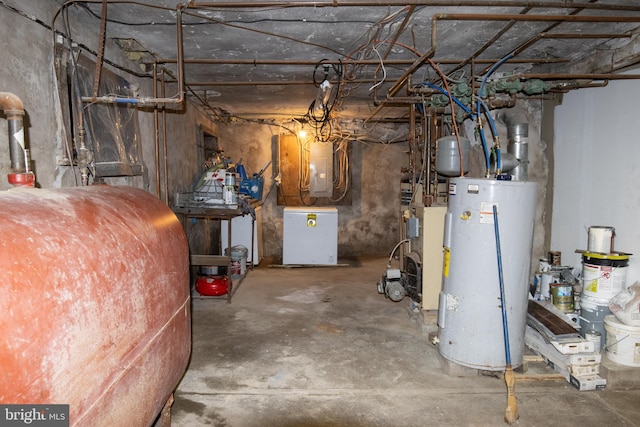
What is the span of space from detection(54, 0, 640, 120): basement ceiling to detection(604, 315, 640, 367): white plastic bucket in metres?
1.87

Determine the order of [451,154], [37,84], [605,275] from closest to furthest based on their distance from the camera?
[37,84], [605,275], [451,154]

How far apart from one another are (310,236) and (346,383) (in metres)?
3.69

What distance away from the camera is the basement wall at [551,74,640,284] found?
9.84 feet

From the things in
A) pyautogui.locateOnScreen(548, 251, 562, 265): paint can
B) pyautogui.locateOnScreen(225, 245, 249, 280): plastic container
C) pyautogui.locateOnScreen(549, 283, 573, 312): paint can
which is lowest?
pyautogui.locateOnScreen(225, 245, 249, 280): plastic container

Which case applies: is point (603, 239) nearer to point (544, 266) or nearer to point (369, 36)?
point (544, 266)

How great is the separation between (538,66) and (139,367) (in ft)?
13.7

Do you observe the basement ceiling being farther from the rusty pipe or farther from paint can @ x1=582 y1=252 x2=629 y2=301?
paint can @ x1=582 y1=252 x2=629 y2=301

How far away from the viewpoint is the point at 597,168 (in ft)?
11.0

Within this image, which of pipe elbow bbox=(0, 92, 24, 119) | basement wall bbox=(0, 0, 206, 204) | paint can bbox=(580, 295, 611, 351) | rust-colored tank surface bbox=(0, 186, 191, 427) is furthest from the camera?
paint can bbox=(580, 295, 611, 351)

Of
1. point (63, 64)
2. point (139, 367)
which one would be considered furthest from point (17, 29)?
point (139, 367)

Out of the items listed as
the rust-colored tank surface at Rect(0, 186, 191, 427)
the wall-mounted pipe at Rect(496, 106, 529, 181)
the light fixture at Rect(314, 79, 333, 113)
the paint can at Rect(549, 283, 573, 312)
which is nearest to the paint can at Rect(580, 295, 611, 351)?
the paint can at Rect(549, 283, 573, 312)

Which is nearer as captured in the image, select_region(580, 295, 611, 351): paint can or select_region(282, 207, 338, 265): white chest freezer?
select_region(580, 295, 611, 351): paint can

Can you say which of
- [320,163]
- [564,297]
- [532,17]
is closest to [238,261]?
[320,163]

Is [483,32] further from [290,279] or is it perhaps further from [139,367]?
[290,279]
